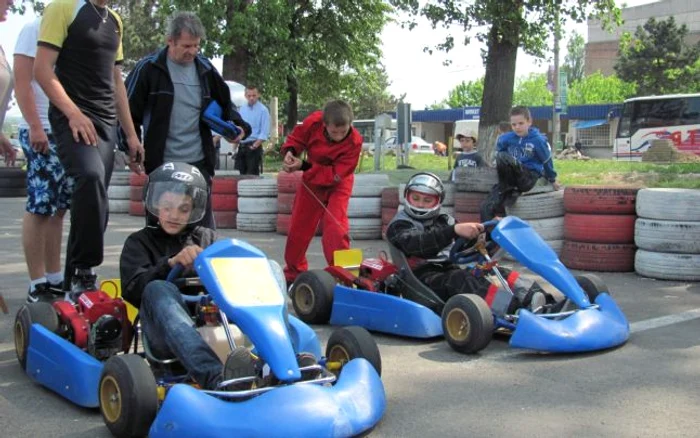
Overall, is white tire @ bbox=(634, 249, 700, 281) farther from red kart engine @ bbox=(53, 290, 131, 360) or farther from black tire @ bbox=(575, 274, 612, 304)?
red kart engine @ bbox=(53, 290, 131, 360)

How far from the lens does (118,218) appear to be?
38.0ft

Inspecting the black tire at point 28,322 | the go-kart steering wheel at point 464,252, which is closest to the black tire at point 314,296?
the go-kart steering wheel at point 464,252

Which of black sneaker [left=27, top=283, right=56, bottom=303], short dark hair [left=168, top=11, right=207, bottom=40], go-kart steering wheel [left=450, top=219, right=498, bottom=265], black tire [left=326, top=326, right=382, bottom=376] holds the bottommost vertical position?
black sneaker [left=27, top=283, right=56, bottom=303]

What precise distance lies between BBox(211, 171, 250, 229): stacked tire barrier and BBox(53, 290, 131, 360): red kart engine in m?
6.50

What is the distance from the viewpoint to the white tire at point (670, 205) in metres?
6.44

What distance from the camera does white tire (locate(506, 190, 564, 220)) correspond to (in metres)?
7.32

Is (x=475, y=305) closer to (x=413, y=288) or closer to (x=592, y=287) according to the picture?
(x=413, y=288)

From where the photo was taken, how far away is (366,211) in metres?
8.98

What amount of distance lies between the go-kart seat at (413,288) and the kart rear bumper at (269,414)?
1.89 metres

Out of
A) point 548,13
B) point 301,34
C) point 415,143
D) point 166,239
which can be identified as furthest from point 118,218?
point 415,143

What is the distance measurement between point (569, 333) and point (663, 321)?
131 centimetres

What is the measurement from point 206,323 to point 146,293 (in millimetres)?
259

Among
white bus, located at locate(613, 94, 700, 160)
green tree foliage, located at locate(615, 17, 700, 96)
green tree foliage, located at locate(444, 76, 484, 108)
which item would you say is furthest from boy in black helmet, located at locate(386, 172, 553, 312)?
green tree foliage, located at locate(444, 76, 484, 108)

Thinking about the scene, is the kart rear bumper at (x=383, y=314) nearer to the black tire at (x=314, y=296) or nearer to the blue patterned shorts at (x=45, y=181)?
the black tire at (x=314, y=296)
